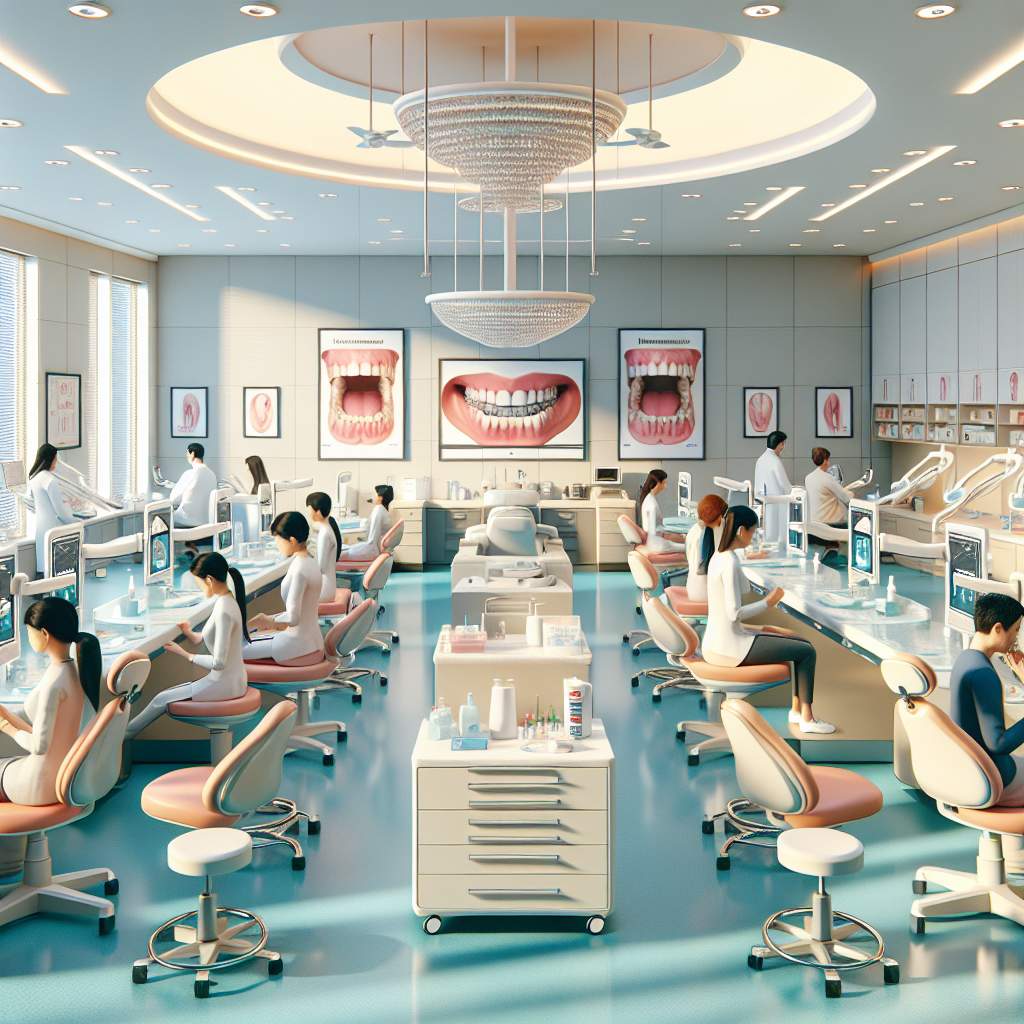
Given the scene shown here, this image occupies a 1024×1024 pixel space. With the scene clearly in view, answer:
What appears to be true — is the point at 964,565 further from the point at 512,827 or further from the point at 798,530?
the point at 798,530

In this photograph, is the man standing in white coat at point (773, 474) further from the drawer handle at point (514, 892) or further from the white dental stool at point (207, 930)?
the white dental stool at point (207, 930)

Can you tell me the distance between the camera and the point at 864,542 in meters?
8.64

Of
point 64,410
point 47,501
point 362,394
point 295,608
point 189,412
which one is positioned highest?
point 362,394

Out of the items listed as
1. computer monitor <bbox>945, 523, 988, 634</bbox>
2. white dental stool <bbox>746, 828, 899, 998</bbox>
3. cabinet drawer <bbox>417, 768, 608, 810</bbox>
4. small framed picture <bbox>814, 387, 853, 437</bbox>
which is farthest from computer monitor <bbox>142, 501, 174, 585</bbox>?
small framed picture <bbox>814, 387, 853, 437</bbox>

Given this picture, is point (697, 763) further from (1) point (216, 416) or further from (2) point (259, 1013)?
(1) point (216, 416)

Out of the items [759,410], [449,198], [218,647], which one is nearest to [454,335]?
[759,410]

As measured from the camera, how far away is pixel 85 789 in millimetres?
4797

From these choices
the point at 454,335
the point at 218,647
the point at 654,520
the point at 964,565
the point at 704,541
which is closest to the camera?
the point at 218,647

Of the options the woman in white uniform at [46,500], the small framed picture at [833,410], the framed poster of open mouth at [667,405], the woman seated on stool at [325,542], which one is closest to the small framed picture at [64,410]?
the woman in white uniform at [46,500]

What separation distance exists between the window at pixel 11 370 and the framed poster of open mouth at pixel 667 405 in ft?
23.8

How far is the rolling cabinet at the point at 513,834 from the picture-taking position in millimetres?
4812

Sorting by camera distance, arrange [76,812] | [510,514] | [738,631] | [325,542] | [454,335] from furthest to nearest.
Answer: [454,335] < [510,514] < [325,542] < [738,631] < [76,812]

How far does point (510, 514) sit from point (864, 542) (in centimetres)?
396

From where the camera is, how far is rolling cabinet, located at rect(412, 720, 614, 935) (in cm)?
481
